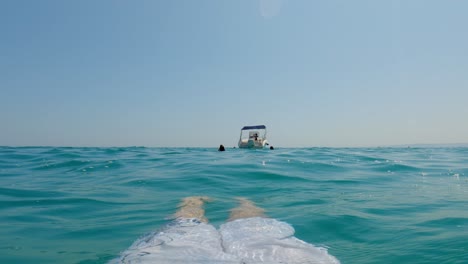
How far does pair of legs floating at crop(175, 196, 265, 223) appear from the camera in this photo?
527 centimetres

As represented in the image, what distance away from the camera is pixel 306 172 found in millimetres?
11133

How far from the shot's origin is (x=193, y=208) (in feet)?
19.4

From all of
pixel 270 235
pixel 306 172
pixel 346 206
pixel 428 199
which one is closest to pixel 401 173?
pixel 306 172

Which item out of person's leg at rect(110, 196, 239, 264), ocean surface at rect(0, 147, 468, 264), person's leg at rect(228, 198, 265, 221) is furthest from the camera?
person's leg at rect(228, 198, 265, 221)

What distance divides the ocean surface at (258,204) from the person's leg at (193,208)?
0.16m

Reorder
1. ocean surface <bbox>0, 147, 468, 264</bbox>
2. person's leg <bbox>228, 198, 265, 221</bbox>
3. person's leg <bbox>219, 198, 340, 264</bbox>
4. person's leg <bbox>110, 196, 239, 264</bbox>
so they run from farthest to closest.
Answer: person's leg <bbox>228, 198, 265, 221</bbox> → ocean surface <bbox>0, 147, 468, 264</bbox> → person's leg <bbox>219, 198, 340, 264</bbox> → person's leg <bbox>110, 196, 239, 264</bbox>

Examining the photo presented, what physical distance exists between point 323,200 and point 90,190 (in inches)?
222

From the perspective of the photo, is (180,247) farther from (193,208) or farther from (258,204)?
(258,204)

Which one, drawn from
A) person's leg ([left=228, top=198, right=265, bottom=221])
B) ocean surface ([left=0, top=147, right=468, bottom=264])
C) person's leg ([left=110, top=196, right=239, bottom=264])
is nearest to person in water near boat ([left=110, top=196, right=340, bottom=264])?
person's leg ([left=110, top=196, right=239, bottom=264])

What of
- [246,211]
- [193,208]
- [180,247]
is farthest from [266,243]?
[193,208]

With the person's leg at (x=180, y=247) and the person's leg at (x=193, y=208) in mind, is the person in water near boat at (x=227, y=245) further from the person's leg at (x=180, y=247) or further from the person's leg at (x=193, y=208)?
the person's leg at (x=193, y=208)

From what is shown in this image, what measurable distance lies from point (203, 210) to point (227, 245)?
7.86 ft

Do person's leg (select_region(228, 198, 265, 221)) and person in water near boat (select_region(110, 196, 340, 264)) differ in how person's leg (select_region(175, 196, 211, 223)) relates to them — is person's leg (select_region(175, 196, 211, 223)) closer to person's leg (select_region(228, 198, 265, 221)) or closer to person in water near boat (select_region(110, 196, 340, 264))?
person in water near boat (select_region(110, 196, 340, 264))

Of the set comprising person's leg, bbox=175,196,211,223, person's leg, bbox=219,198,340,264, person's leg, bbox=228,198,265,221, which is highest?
person's leg, bbox=219,198,340,264
